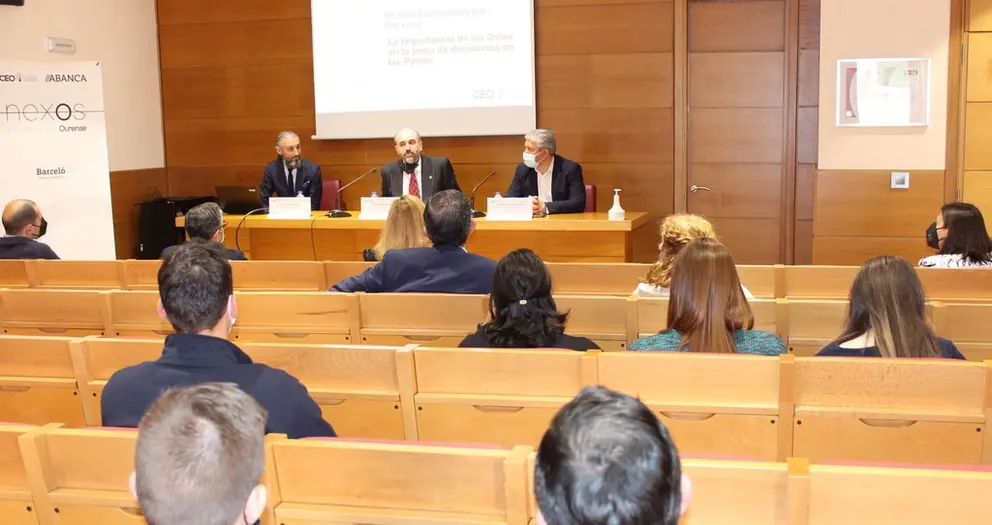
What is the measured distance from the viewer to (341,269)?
4383 millimetres

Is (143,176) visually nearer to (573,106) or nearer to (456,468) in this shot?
(573,106)

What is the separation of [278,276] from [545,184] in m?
2.88

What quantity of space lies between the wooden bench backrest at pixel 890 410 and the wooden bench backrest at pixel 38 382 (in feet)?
7.11

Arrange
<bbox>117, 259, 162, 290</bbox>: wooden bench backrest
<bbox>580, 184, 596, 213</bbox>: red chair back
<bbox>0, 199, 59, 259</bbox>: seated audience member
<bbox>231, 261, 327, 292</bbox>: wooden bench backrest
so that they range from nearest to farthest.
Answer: <bbox>231, 261, 327, 292</bbox>: wooden bench backrest < <bbox>117, 259, 162, 290</bbox>: wooden bench backrest < <bbox>0, 199, 59, 259</bbox>: seated audience member < <bbox>580, 184, 596, 213</bbox>: red chair back

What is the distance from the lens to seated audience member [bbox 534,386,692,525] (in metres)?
0.99

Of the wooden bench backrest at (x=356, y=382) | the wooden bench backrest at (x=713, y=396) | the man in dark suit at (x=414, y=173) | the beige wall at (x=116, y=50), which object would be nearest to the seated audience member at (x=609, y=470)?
the wooden bench backrest at (x=713, y=396)

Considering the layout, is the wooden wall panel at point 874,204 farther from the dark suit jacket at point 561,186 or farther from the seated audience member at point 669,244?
the seated audience member at point 669,244

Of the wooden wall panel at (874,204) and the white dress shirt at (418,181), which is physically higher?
the white dress shirt at (418,181)

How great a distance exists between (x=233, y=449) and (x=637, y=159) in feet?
21.8

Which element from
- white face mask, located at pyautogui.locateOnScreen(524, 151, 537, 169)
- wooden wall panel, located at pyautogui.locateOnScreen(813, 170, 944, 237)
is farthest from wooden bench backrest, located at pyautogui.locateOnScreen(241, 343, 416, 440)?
wooden wall panel, located at pyautogui.locateOnScreen(813, 170, 944, 237)

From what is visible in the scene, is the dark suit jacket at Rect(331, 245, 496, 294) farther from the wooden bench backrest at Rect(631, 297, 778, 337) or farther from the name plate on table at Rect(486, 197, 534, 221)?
the name plate on table at Rect(486, 197, 534, 221)

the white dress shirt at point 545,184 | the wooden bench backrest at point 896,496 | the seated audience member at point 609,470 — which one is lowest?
the wooden bench backrest at point 896,496

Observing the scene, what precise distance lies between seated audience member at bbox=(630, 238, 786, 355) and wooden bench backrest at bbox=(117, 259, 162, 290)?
2.96 m

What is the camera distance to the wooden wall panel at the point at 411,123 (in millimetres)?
7496
